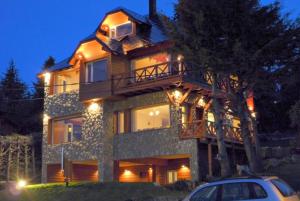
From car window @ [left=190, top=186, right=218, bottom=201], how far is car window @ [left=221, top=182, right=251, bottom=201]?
213 mm

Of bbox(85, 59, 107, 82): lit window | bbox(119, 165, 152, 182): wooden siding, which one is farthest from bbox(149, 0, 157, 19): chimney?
bbox(119, 165, 152, 182): wooden siding

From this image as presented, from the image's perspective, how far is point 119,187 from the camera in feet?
75.2

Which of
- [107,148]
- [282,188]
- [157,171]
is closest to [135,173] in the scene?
[157,171]

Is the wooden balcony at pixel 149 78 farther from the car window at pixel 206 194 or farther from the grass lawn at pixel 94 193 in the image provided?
the car window at pixel 206 194

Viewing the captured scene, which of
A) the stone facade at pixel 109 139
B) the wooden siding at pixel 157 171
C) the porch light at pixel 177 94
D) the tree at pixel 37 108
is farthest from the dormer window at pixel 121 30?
the tree at pixel 37 108

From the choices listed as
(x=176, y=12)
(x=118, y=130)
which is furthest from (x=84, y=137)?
(x=176, y=12)

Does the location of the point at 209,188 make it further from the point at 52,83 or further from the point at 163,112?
the point at 52,83

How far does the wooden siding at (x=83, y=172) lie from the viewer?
31.1 metres

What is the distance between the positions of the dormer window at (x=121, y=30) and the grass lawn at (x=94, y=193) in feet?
32.8

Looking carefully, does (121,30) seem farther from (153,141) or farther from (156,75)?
(153,141)

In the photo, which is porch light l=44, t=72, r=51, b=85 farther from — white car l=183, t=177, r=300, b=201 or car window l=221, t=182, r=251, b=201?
car window l=221, t=182, r=251, b=201

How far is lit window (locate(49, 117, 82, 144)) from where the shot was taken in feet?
99.5

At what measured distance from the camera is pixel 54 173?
3162 cm

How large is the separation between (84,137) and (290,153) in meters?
12.7
